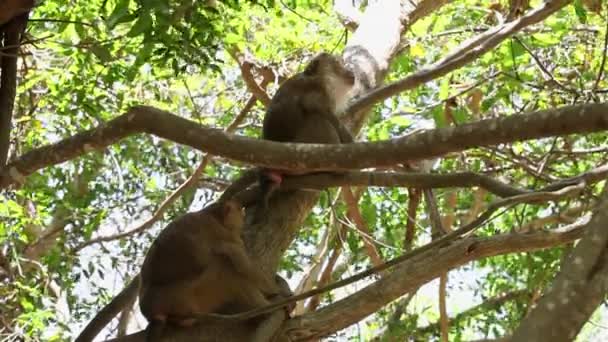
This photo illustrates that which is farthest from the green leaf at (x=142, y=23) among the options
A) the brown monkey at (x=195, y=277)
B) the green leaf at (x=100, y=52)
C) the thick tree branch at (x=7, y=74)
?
the brown monkey at (x=195, y=277)

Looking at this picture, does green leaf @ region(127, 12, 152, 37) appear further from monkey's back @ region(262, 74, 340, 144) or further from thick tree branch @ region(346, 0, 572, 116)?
thick tree branch @ region(346, 0, 572, 116)

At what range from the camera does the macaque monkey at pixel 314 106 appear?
5.96 metres

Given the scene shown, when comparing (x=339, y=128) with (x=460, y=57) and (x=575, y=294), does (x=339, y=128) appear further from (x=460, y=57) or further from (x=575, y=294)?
(x=575, y=294)

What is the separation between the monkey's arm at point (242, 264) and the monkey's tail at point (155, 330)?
0.52 metres

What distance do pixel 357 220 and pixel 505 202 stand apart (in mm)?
3948

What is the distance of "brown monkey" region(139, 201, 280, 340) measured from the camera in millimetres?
4559

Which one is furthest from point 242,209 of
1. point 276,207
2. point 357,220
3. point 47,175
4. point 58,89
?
point 47,175

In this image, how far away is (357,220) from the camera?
7.30 metres

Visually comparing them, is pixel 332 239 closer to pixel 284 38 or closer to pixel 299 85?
pixel 284 38

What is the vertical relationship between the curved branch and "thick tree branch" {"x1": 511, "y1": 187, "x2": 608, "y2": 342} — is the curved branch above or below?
above

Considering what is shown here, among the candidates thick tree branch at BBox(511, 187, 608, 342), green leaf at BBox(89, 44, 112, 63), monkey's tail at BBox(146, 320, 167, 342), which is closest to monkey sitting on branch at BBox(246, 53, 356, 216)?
monkey's tail at BBox(146, 320, 167, 342)

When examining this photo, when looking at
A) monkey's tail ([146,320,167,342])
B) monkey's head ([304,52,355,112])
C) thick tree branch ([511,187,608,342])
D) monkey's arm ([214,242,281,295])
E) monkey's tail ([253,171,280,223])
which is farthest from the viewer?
monkey's head ([304,52,355,112])

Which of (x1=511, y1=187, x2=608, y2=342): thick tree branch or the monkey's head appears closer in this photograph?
(x1=511, y1=187, x2=608, y2=342): thick tree branch

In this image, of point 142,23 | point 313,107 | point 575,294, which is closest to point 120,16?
point 142,23
